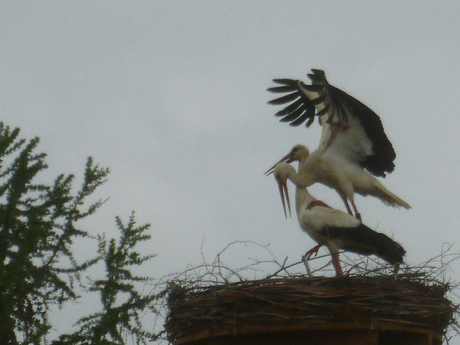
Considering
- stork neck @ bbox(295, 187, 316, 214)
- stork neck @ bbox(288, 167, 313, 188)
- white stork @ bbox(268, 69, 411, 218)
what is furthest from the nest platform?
white stork @ bbox(268, 69, 411, 218)

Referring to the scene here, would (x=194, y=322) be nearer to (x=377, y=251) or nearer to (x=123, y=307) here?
(x=123, y=307)

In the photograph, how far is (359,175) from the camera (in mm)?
7449

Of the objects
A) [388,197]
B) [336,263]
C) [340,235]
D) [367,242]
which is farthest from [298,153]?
[336,263]

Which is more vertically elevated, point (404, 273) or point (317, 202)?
point (317, 202)

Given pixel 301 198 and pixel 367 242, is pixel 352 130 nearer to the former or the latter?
pixel 301 198

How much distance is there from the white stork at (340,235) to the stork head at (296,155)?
124 centimetres

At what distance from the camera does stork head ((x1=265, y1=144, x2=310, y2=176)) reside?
7605 millimetres

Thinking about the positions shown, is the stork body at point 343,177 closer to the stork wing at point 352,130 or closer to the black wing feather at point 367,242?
the stork wing at point 352,130

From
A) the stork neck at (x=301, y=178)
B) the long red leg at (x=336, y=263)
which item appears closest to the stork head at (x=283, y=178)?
the stork neck at (x=301, y=178)

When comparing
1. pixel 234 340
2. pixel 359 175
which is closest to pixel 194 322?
pixel 234 340

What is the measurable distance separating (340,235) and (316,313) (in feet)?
5.15

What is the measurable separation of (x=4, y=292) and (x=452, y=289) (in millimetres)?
3223

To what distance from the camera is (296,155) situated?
7.64m

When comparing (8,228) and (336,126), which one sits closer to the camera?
(8,228)
